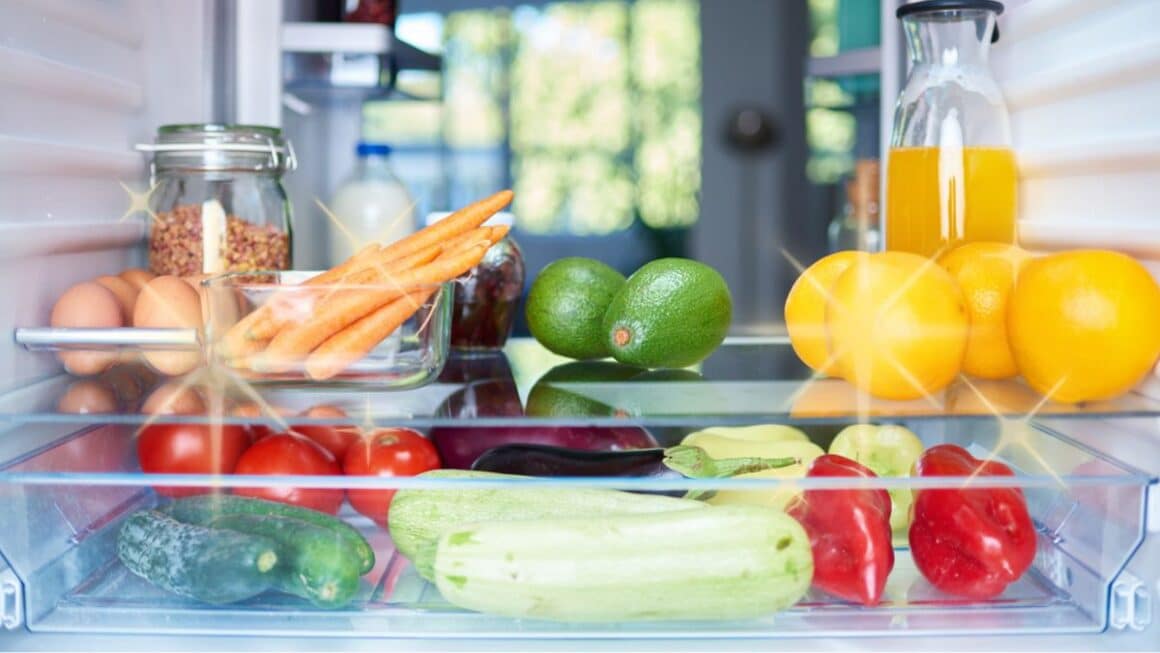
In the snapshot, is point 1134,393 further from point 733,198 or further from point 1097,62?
point 733,198

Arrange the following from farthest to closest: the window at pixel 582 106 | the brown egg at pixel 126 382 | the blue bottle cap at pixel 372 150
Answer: the window at pixel 582 106 < the blue bottle cap at pixel 372 150 < the brown egg at pixel 126 382

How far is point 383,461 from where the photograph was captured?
2.93ft

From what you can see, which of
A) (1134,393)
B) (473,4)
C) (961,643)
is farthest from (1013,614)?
(473,4)

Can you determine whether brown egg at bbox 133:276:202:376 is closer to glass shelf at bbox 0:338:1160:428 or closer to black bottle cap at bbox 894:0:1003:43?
glass shelf at bbox 0:338:1160:428

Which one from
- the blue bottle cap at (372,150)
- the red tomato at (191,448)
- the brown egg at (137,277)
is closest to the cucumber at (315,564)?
the red tomato at (191,448)

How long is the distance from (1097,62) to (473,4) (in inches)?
166

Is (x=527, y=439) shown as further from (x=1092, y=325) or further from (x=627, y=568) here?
(x=1092, y=325)

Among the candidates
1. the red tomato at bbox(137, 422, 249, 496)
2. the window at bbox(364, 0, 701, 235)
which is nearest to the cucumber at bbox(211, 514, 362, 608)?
the red tomato at bbox(137, 422, 249, 496)

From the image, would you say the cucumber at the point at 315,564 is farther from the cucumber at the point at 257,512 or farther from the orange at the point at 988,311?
the orange at the point at 988,311

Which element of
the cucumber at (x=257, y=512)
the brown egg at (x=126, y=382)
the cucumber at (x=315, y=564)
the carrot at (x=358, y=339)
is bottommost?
the cucumber at (x=315, y=564)

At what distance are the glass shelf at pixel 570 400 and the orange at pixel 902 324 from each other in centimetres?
2

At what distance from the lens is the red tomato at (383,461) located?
896 millimetres

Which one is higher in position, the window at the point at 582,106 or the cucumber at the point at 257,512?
the window at the point at 582,106

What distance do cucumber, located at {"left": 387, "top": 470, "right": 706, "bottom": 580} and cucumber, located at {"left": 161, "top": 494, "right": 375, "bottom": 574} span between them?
30mm
